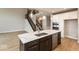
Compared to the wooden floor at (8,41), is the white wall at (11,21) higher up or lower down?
higher up

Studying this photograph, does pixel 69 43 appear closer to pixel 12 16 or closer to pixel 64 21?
pixel 64 21

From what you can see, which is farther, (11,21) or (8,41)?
(8,41)

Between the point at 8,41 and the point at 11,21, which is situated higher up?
the point at 11,21

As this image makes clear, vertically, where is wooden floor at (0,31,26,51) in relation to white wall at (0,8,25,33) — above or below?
below
